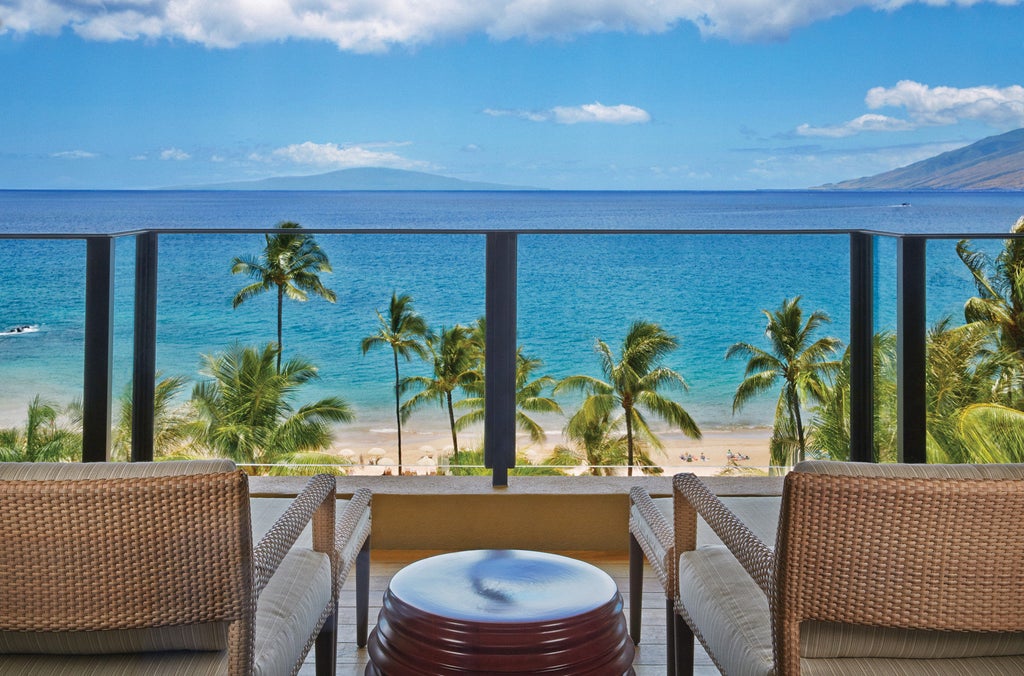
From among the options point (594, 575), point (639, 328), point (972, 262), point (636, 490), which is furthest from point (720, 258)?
point (594, 575)

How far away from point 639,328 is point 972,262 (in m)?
1.24

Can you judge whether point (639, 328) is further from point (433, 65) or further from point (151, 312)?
point (433, 65)

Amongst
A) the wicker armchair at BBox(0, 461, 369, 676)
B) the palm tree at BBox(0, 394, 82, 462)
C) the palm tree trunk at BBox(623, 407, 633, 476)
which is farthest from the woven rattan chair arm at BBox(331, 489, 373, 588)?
the palm tree at BBox(0, 394, 82, 462)

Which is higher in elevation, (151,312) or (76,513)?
(151,312)

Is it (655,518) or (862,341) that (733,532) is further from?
(862,341)

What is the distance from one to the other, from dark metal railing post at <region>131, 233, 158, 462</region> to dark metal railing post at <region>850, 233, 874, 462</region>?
2.60 metres

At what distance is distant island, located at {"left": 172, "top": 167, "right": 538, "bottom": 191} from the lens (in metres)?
29.3

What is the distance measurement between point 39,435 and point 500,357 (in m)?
1.71

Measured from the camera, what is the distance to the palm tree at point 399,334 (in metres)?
3.46

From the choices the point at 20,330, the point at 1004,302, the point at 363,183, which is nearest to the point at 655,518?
the point at 1004,302

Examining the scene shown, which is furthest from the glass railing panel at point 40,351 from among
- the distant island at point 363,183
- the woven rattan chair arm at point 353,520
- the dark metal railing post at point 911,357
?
the distant island at point 363,183

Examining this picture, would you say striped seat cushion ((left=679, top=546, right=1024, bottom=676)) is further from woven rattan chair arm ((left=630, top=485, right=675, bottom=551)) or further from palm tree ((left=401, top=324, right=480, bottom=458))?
palm tree ((left=401, top=324, right=480, bottom=458))

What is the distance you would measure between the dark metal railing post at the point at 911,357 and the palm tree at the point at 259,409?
205 centimetres

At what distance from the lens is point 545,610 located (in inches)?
53.2
